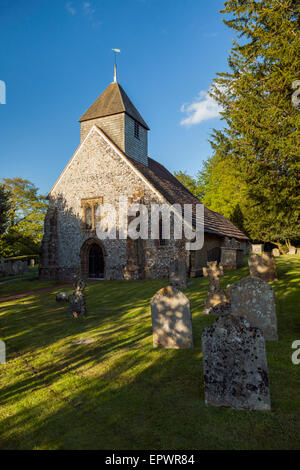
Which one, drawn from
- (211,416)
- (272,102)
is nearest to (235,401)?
(211,416)

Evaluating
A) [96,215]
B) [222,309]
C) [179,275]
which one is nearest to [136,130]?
[96,215]

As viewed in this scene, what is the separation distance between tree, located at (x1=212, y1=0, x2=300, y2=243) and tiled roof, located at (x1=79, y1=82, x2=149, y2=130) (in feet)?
37.6

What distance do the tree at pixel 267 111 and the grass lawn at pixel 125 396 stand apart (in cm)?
544

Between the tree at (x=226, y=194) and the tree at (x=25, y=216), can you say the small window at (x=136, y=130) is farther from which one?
the tree at (x=25, y=216)

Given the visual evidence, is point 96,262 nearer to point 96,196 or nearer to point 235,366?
point 96,196

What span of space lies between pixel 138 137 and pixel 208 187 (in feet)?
65.1

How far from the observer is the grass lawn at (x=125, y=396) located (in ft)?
10.5

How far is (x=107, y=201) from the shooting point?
20.1 meters

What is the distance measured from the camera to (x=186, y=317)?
239 inches

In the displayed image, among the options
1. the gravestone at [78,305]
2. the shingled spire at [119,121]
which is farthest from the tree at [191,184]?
the gravestone at [78,305]

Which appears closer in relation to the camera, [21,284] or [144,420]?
[144,420]

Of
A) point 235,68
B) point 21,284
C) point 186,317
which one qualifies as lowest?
point 21,284

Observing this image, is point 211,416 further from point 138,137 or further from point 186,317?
point 138,137

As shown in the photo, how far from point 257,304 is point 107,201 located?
51.4ft
